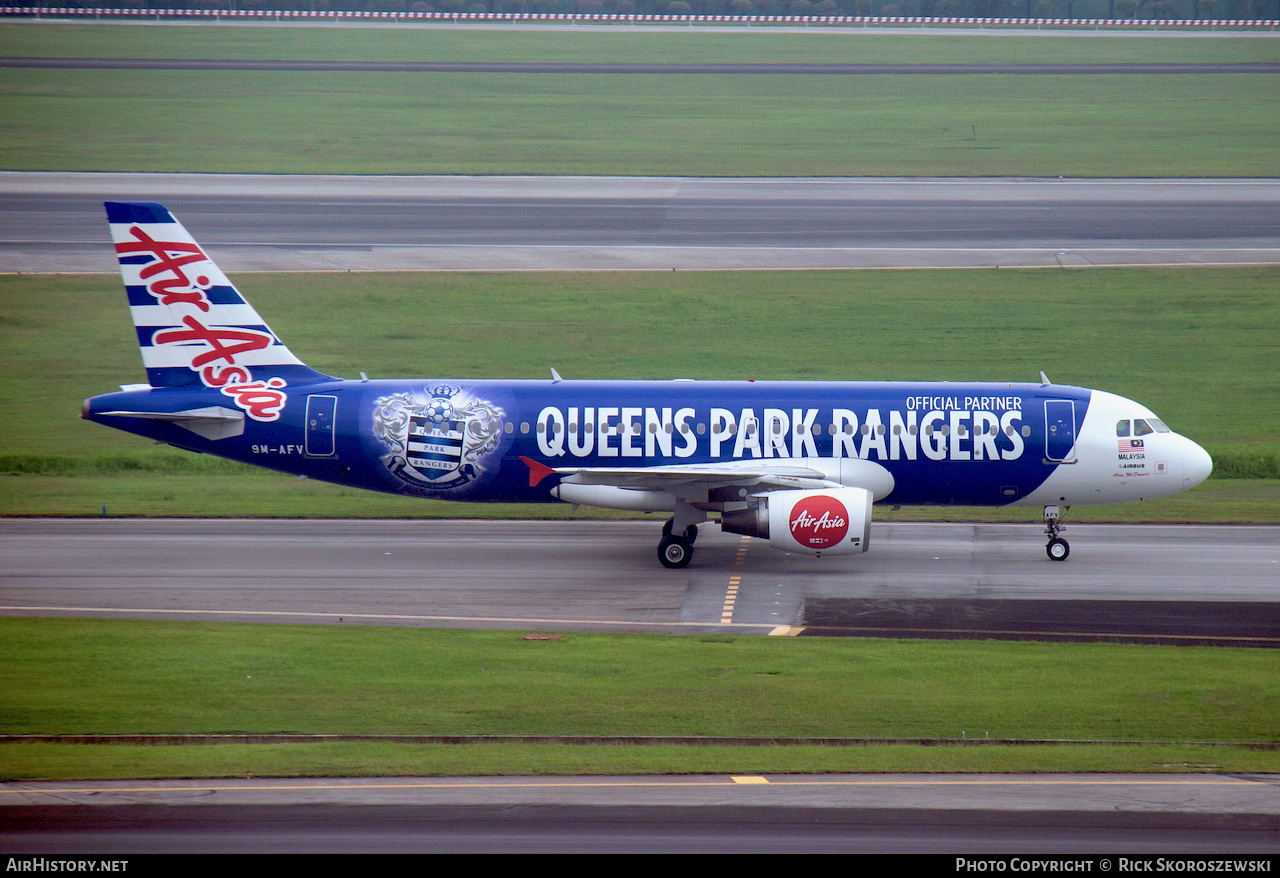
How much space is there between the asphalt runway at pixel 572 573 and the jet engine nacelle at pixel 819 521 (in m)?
1.18

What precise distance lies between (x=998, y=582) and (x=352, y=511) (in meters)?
19.8

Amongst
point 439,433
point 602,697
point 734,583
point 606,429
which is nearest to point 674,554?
point 734,583

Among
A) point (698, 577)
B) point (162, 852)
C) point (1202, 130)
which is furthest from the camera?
point (1202, 130)

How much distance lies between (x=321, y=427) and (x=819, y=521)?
13559 mm

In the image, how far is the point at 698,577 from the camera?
33594 mm

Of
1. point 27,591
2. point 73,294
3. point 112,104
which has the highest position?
point 112,104

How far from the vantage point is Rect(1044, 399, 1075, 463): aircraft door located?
113 feet

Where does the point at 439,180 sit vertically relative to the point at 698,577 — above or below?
above

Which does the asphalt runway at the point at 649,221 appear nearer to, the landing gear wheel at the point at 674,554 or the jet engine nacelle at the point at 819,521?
the landing gear wheel at the point at 674,554

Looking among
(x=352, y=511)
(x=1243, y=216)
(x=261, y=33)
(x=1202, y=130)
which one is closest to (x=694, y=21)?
(x=261, y=33)

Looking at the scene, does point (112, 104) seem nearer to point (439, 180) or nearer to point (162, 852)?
point (439, 180)

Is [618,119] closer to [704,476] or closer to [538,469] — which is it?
[538,469]

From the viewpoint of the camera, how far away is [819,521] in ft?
105

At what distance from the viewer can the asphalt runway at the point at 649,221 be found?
215 feet
